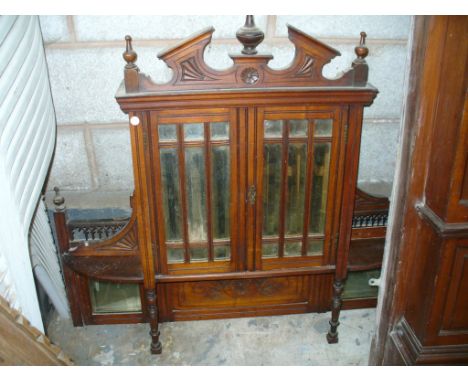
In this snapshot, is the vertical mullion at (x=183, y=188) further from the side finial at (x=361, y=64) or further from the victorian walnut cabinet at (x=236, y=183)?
the side finial at (x=361, y=64)

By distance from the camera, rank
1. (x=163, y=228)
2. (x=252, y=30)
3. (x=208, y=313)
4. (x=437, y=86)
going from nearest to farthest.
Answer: (x=437, y=86)
(x=252, y=30)
(x=163, y=228)
(x=208, y=313)

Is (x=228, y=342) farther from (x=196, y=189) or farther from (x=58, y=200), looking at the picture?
(x=58, y=200)

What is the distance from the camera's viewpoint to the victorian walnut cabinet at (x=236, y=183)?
1.89 m

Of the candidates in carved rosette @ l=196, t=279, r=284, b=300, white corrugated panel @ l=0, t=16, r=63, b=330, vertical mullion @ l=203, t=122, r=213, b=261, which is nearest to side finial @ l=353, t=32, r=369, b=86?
vertical mullion @ l=203, t=122, r=213, b=261

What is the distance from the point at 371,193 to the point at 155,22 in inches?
57.6

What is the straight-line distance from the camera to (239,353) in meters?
2.44

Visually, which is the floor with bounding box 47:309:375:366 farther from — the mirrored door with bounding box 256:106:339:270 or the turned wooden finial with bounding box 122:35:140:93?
the turned wooden finial with bounding box 122:35:140:93

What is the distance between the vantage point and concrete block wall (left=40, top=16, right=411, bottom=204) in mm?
2301

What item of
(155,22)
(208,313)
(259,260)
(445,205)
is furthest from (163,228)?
(445,205)

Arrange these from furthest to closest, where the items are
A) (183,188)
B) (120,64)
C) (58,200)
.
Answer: (120,64)
(58,200)
(183,188)

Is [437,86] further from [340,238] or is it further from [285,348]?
[285,348]

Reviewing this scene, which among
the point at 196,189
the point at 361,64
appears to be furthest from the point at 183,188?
the point at 361,64

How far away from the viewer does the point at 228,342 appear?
2.49 meters

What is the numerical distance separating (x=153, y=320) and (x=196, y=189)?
746 mm
